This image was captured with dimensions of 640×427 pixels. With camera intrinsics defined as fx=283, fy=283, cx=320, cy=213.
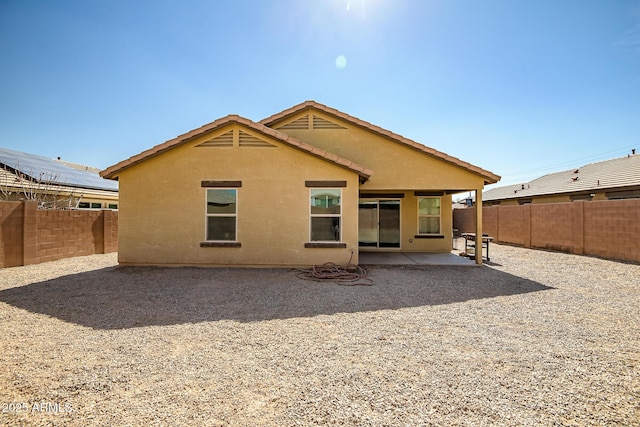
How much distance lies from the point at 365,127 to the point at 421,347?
8.56m

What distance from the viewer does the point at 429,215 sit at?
1345cm

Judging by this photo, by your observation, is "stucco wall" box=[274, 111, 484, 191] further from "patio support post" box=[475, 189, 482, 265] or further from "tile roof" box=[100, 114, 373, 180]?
"tile roof" box=[100, 114, 373, 180]

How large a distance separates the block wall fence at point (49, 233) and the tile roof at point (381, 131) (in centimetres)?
861

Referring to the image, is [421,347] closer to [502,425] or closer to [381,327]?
[381,327]

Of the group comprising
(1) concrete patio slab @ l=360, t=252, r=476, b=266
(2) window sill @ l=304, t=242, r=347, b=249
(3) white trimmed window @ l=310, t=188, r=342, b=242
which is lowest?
(1) concrete patio slab @ l=360, t=252, r=476, b=266

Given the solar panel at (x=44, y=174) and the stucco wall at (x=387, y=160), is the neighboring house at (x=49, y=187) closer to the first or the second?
the solar panel at (x=44, y=174)

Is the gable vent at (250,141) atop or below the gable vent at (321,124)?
below

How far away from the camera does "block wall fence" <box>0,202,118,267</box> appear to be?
9.27 m

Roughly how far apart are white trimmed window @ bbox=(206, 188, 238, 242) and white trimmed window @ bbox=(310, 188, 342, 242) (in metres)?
2.69

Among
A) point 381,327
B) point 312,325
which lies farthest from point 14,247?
point 381,327

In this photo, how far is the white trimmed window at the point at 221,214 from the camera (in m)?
9.53

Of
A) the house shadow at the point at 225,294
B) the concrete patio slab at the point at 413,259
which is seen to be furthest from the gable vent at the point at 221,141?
the concrete patio slab at the point at 413,259

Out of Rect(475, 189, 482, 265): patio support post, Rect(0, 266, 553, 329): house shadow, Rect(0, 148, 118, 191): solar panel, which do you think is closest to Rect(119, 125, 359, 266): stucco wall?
Rect(0, 266, 553, 329): house shadow

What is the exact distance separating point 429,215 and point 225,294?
10293 millimetres
